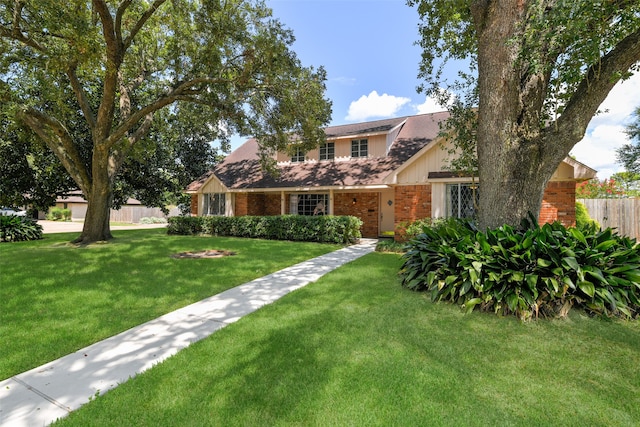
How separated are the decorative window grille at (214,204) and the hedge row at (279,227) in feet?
6.17

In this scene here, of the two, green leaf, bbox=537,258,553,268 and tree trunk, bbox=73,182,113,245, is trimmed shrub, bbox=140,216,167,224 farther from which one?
green leaf, bbox=537,258,553,268

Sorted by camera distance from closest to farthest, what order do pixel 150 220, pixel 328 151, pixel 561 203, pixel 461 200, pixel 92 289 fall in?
1. pixel 92 289
2. pixel 561 203
3. pixel 461 200
4. pixel 328 151
5. pixel 150 220

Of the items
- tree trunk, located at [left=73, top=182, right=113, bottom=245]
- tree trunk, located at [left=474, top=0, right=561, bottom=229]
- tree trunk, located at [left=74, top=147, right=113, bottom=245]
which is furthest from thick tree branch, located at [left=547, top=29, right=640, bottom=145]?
tree trunk, located at [left=73, top=182, right=113, bottom=245]

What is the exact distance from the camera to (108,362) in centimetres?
321

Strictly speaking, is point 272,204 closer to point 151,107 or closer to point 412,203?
point 151,107

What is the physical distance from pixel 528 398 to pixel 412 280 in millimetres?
3105

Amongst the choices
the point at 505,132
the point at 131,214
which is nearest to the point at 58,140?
the point at 505,132

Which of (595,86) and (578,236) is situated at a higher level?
(595,86)

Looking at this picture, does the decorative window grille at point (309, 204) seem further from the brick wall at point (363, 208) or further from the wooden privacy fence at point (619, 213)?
the wooden privacy fence at point (619, 213)

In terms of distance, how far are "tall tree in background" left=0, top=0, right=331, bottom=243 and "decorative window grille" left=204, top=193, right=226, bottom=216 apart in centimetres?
531

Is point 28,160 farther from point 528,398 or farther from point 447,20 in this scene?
point 528,398

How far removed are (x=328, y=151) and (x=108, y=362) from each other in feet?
50.8

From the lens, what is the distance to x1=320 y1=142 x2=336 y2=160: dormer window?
17.4 metres

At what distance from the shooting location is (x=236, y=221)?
16.0 meters
